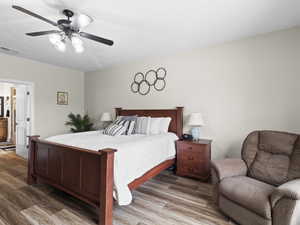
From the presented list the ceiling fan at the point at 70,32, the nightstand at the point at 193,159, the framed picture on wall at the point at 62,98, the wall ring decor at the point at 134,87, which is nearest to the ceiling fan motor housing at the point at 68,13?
the ceiling fan at the point at 70,32

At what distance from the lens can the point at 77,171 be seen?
2059mm

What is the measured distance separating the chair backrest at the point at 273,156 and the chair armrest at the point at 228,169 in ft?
0.40

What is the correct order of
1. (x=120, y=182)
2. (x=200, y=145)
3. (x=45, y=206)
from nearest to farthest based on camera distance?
(x=120, y=182), (x=45, y=206), (x=200, y=145)

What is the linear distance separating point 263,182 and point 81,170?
2.32 meters

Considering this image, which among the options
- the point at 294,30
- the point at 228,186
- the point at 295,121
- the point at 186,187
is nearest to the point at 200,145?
the point at 186,187

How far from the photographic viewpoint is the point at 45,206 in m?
2.11

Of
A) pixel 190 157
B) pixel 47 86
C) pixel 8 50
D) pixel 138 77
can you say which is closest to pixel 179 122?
pixel 190 157

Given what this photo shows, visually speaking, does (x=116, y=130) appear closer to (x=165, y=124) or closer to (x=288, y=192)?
(x=165, y=124)

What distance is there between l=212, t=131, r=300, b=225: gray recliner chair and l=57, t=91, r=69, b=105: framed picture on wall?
14.9 feet

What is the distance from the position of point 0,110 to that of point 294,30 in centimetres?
940

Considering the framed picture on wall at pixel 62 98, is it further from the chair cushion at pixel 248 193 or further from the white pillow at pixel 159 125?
the chair cushion at pixel 248 193

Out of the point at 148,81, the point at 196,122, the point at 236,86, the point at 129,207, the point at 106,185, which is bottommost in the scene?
the point at 129,207

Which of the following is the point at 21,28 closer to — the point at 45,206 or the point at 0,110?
the point at 45,206

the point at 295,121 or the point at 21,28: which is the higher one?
the point at 21,28
